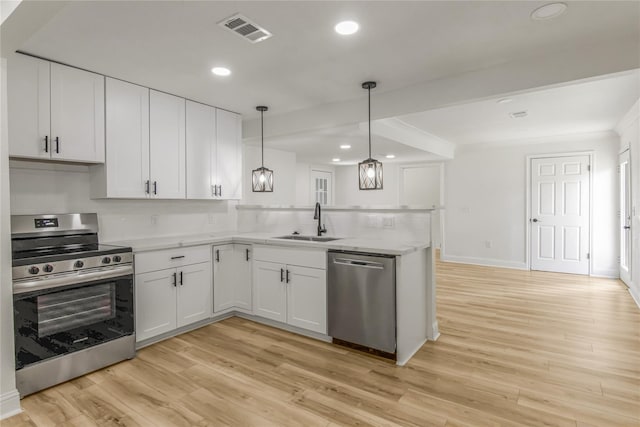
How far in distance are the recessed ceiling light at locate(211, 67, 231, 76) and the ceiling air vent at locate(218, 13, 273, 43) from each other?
0.60 metres

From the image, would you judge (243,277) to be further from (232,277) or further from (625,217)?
(625,217)

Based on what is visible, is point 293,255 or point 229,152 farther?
point 229,152

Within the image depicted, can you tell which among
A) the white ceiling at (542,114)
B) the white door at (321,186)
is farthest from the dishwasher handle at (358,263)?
the white door at (321,186)

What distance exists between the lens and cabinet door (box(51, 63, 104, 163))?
108 inches

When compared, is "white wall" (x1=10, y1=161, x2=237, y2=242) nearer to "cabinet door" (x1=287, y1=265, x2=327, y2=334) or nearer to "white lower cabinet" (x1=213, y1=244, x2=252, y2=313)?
"white lower cabinet" (x1=213, y1=244, x2=252, y2=313)

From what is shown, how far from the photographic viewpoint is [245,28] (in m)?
2.26

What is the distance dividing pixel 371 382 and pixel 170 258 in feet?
6.82

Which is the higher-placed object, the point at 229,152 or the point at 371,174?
the point at 229,152

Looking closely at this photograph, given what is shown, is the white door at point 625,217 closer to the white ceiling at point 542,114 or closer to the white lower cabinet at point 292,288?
the white ceiling at point 542,114

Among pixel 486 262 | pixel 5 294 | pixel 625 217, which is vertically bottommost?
pixel 486 262

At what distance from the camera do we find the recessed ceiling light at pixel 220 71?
292 centimetres

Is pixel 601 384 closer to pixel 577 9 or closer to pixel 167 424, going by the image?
pixel 577 9

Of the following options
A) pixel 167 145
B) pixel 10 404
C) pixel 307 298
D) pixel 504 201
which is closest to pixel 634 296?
pixel 504 201

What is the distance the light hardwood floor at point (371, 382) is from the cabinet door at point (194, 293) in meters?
0.18
